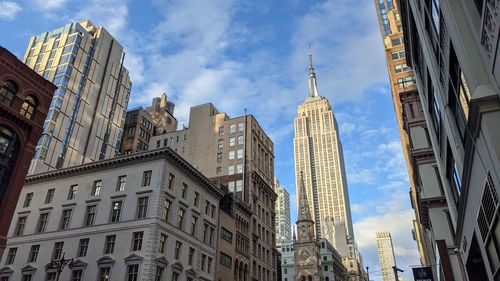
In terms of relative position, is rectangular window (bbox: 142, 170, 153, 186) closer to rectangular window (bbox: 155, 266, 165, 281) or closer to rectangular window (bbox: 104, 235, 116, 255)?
rectangular window (bbox: 104, 235, 116, 255)

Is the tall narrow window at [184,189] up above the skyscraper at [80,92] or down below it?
below

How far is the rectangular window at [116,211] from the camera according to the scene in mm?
44906

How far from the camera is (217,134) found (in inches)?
3046

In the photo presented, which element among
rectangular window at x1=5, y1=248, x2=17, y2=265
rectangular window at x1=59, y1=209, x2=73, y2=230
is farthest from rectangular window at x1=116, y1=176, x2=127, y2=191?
rectangular window at x1=5, y1=248, x2=17, y2=265

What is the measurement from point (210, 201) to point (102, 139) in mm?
58310

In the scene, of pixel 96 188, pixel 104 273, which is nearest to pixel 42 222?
pixel 96 188

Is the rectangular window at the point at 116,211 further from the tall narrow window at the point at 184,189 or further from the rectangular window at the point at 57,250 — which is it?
the tall narrow window at the point at 184,189

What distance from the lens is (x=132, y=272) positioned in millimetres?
40406

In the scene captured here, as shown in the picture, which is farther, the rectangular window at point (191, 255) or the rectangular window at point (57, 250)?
the rectangular window at point (191, 255)

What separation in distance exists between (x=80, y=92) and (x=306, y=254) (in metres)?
74.7

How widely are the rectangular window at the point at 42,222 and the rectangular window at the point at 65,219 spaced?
8.46ft

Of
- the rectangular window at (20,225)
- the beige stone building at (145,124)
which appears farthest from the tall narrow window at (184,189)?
the beige stone building at (145,124)

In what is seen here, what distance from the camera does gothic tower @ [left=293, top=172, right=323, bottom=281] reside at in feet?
362

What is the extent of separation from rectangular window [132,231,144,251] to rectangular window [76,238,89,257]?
6214 mm
